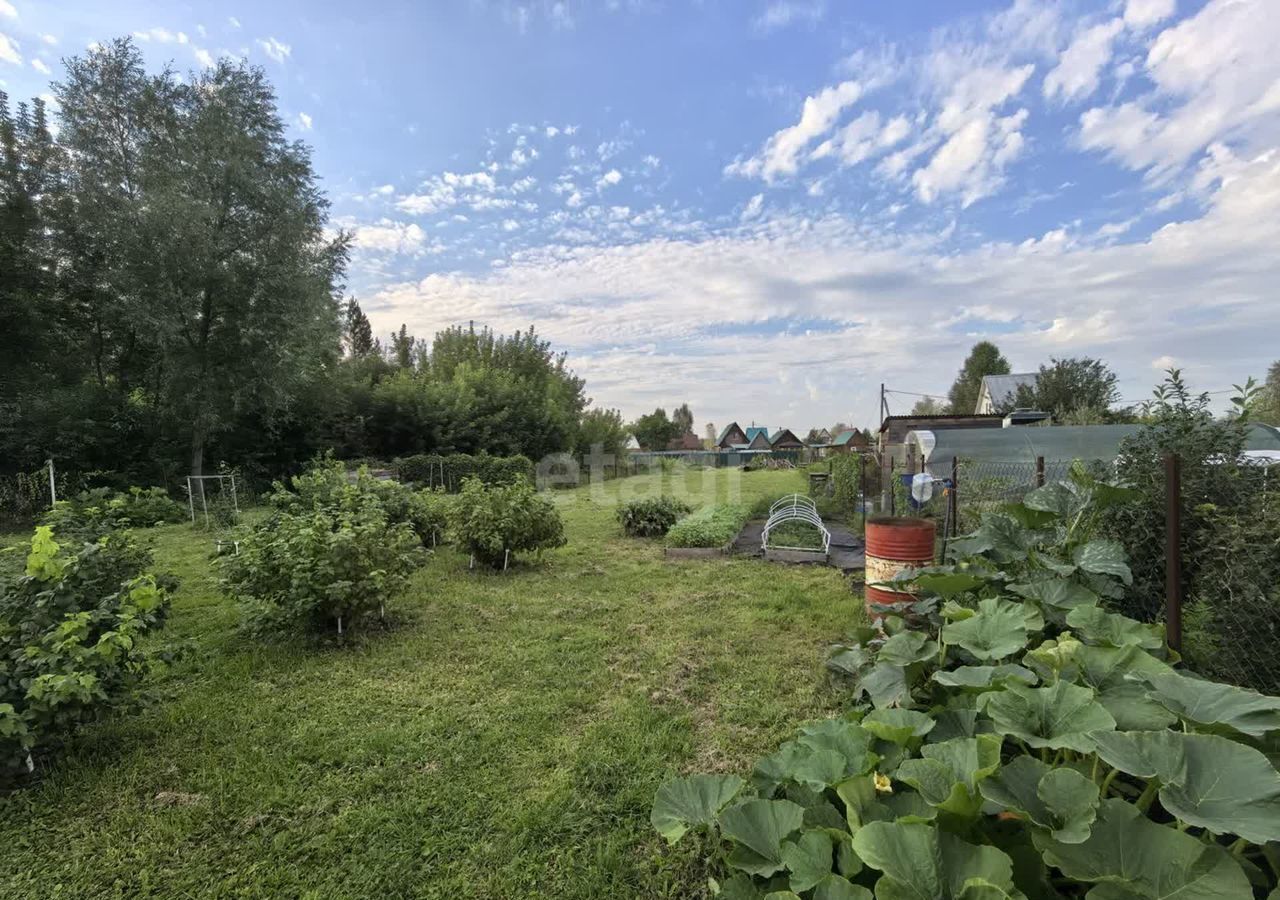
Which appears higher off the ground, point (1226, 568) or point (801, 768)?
point (1226, 568)

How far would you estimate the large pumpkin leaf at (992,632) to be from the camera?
1770mm

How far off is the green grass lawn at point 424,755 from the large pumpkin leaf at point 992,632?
110 cm

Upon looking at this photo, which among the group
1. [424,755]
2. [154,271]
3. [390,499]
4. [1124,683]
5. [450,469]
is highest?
[154,271]

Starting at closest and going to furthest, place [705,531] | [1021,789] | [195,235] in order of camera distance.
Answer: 1. [1021,789]
2. [705,531]
3. [195,235]

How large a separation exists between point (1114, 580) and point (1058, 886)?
189cm

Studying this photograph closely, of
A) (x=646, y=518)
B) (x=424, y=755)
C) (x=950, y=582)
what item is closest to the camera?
(x=950, y=582)

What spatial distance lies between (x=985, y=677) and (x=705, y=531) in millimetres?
5990

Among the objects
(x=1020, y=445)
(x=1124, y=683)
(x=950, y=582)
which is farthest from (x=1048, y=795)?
(x=1020, y=445)

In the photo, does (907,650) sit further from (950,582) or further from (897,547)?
(897,547)

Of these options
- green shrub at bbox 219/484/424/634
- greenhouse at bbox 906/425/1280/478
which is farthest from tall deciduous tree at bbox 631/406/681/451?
green shrub at bbox 219/484/424/634

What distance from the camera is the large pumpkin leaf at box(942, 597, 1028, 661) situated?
1770mm

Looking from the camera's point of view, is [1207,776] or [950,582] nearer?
[1207,776]

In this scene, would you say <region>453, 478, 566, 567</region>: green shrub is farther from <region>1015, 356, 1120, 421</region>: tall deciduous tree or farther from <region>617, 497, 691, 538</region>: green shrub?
<region>1015, 356, 1120, 421</region>: tall deciduous tree

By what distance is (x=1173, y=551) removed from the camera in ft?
7.68
